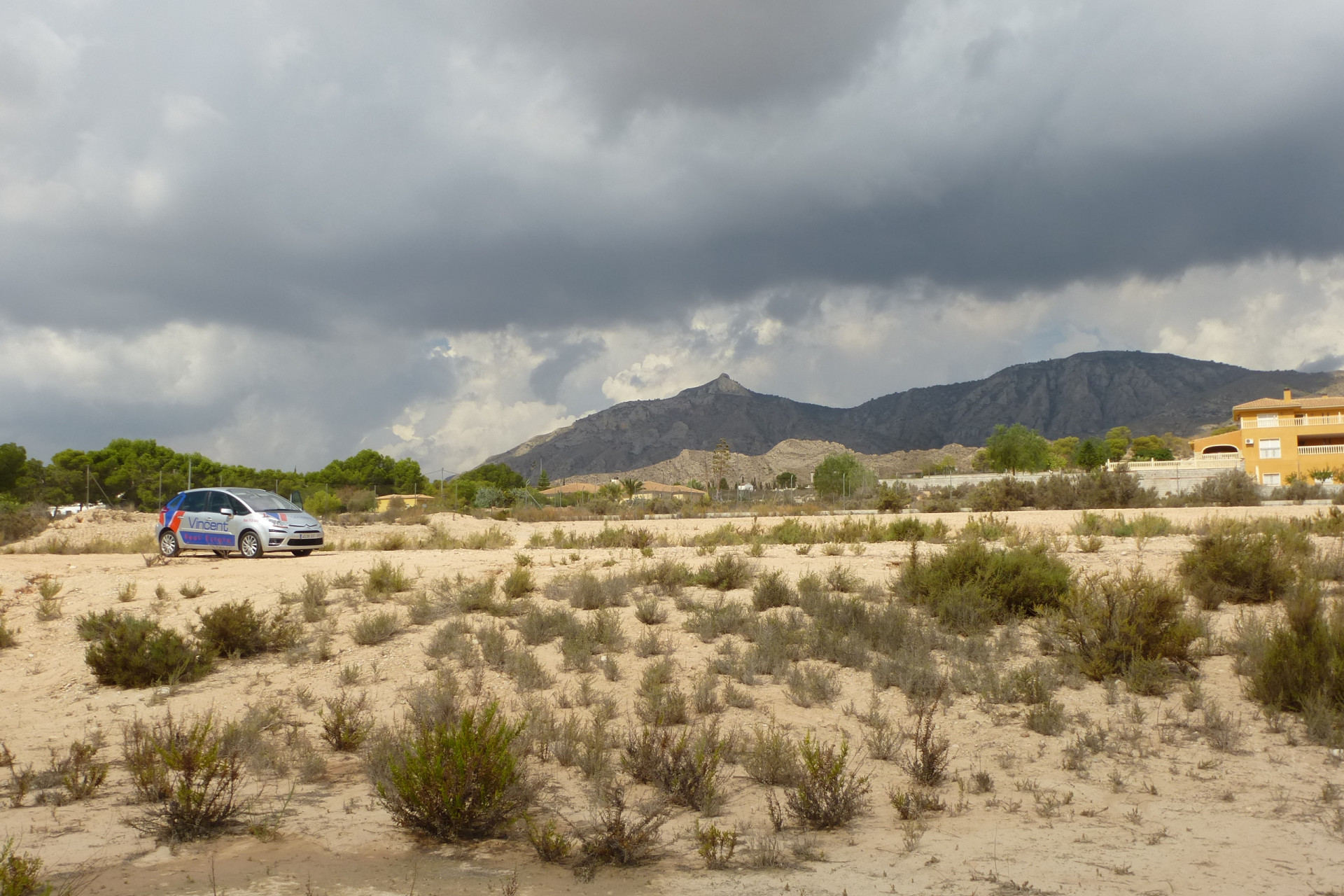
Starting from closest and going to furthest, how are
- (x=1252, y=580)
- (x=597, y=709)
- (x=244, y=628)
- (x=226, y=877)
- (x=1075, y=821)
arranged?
(x=226, y=877) < (x=1075, y=821) < (x=597, y=709) < (x=244, y=628) < (x=1252, y=580)

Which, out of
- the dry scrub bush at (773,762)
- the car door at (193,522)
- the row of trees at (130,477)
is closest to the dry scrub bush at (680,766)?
the dry scrub bush at (773,762)

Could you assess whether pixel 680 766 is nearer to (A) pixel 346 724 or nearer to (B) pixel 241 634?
(A) pixel 346 724

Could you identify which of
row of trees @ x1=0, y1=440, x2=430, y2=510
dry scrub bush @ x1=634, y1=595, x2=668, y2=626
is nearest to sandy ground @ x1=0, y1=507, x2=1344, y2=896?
dry scrub bush @ x1=634, y1=595, x2=668, y2=626

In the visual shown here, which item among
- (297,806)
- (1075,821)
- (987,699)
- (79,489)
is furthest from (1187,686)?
(79,489)

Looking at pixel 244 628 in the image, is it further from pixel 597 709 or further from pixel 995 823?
pixel 995 823

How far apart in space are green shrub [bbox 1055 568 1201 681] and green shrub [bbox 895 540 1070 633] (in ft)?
3.08

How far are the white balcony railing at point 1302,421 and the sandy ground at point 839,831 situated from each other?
84.1m

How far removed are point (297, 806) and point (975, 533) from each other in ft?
56.8

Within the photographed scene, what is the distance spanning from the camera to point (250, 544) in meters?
22.1

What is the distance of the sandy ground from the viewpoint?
18.0 ft

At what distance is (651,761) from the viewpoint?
7320 millimetres

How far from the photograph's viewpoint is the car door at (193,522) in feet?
73.7

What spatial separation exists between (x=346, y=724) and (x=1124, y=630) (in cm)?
888

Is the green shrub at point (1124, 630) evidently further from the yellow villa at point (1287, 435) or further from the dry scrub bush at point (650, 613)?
the yellow villa at point (1287, 435)
